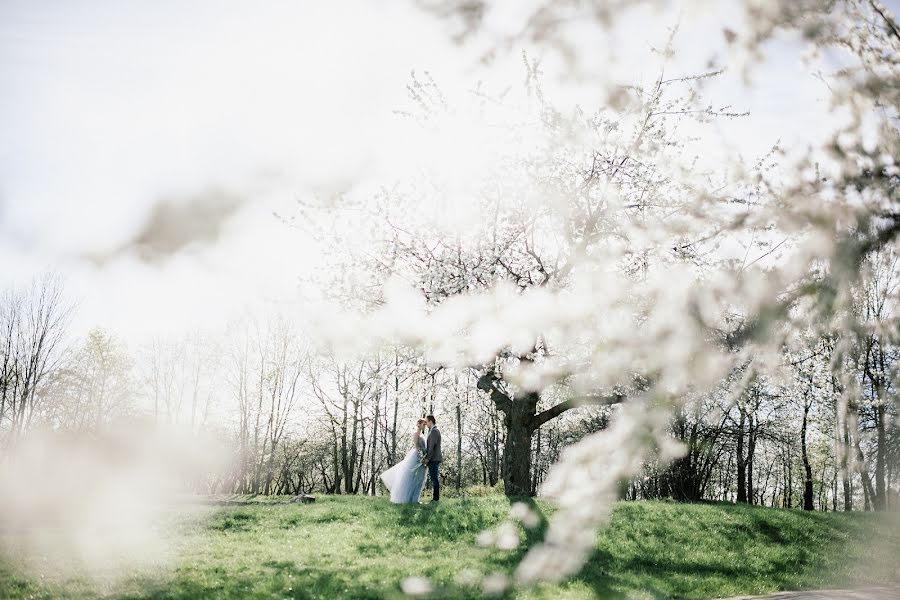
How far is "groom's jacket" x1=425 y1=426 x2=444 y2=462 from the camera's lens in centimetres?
1436

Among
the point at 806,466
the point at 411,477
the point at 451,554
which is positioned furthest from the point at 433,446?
the point at 806,466

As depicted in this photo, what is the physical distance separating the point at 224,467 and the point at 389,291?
58651mm

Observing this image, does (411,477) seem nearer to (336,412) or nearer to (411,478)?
(411,478)

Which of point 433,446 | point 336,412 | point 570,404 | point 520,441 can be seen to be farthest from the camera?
point 336,412

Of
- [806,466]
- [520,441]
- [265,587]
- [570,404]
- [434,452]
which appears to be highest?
[570,404]

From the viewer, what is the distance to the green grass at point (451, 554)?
6.67 m

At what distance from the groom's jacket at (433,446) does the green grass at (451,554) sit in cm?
178

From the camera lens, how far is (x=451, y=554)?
27.8ft

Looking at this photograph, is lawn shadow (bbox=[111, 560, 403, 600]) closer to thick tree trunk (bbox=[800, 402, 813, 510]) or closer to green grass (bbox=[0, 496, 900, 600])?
green grass (bbox=[0, 496, 900, 600])

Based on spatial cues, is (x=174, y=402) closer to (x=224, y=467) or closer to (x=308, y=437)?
(x=308, y=437)

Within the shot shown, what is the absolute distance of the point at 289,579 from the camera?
22.8ft

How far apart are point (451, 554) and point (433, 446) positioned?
19.7 feet

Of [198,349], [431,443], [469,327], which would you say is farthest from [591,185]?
[198,349]

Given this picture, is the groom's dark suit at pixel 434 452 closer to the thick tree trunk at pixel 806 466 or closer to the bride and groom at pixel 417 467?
the bride and groom at pixel 417 467
